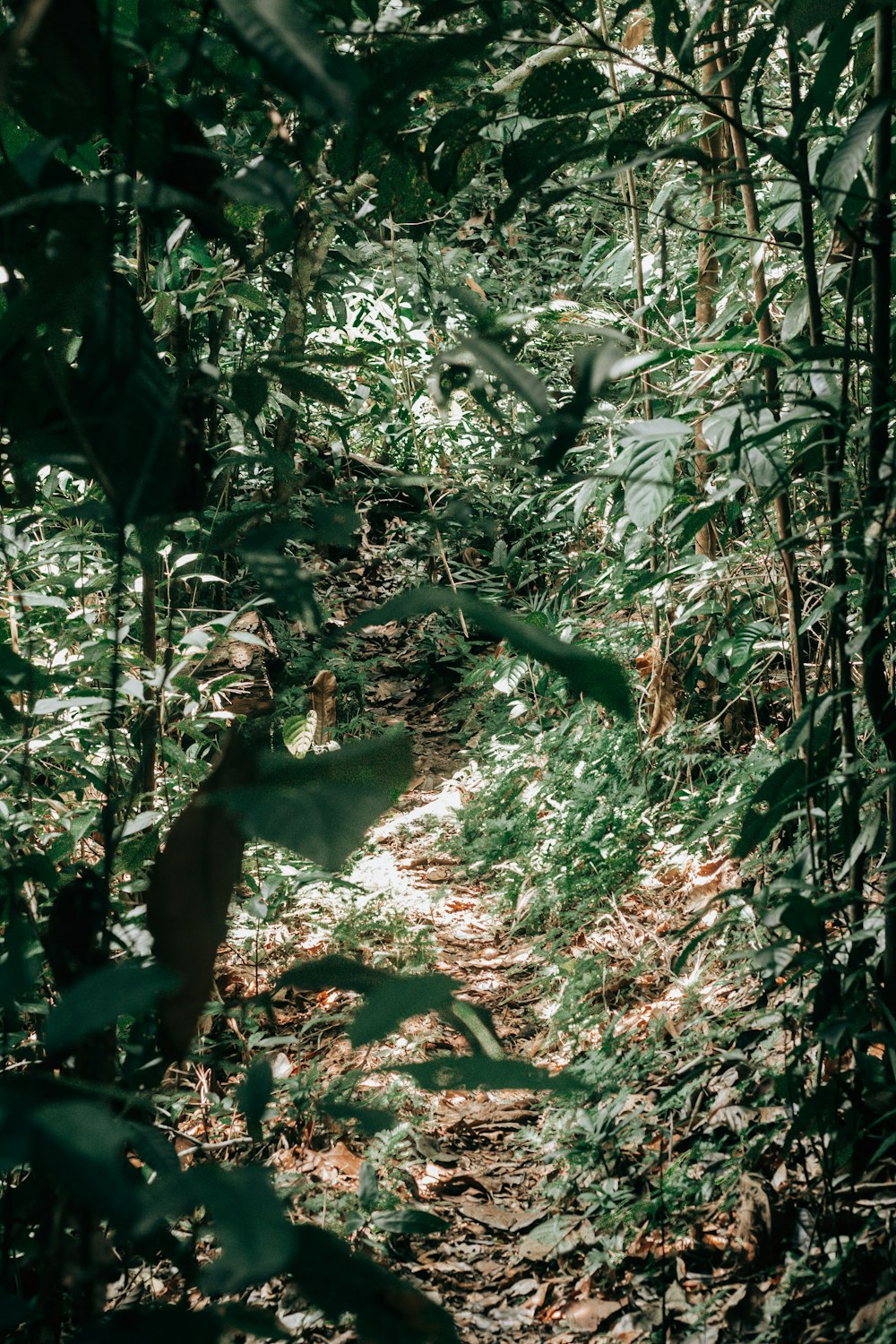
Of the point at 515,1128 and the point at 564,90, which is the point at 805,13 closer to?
the point at 564,90

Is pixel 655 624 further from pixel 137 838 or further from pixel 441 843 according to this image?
pixel 137 838

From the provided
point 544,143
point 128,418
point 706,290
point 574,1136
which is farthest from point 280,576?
point 706,290

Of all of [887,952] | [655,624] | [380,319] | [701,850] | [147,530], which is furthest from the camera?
[380,319]

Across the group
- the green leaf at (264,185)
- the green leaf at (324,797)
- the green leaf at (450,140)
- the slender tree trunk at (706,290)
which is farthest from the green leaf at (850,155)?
the slender tree trunk at (706,290)

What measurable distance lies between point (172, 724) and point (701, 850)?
1266 millimetres

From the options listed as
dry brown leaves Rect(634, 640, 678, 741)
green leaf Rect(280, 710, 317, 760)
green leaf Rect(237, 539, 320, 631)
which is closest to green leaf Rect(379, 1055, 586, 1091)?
green leaf Rect(237, 539, 320, 631)

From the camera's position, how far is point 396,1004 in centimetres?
48

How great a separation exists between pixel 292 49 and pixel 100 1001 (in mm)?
390

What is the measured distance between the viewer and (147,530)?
637 millimetres

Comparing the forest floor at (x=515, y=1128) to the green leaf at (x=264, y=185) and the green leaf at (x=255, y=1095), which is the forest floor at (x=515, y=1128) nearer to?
the green leaf at (x=255, y=1095)

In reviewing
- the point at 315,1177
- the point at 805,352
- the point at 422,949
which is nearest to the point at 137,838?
the point at 315,1177

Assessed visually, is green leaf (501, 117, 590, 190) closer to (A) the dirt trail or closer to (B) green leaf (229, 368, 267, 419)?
(B) green leaf (229, 368, 267, 419)

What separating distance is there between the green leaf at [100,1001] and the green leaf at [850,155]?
88 cm

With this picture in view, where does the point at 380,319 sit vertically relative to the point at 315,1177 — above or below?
above
